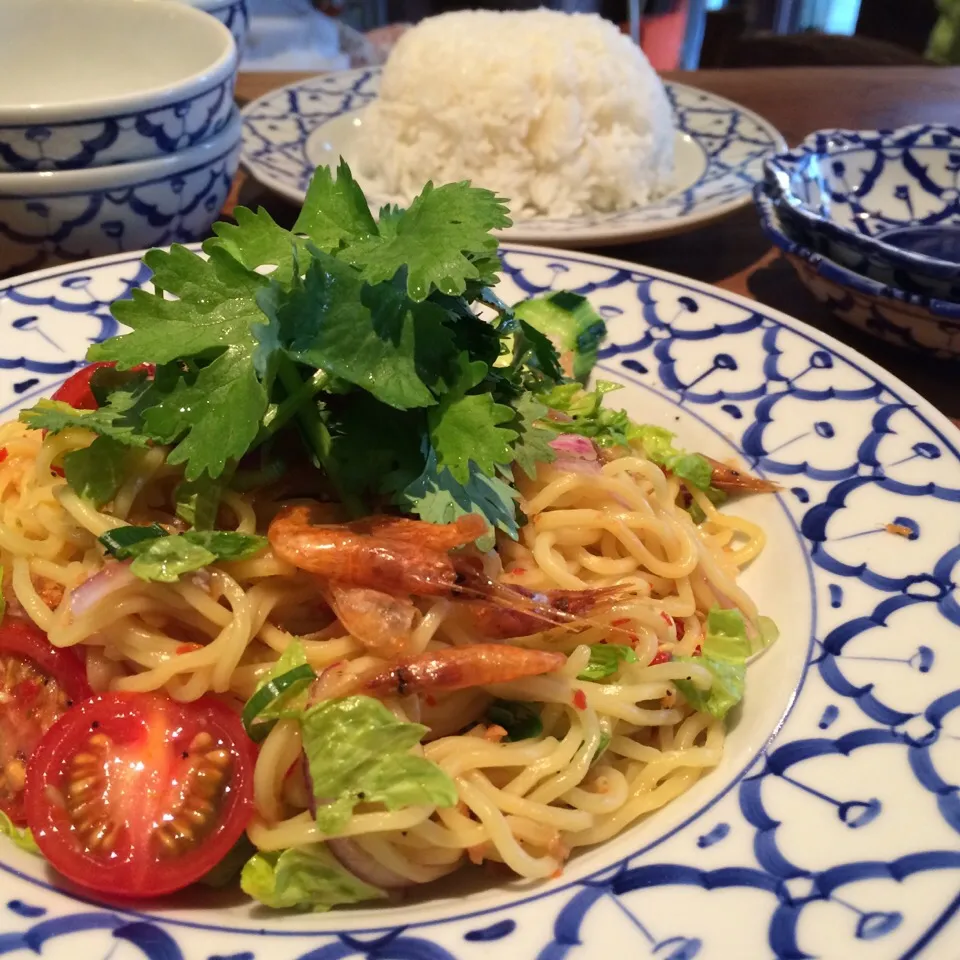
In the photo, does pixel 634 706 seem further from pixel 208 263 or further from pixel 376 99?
pixel 376 99

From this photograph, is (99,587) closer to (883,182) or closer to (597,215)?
(597,215)

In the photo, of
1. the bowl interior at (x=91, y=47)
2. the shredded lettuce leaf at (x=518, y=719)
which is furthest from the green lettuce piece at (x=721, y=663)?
the bowl interior at (x=91, y=47)

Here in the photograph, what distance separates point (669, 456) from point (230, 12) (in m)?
3.78

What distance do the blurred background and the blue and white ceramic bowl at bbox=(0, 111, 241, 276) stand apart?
5012mm

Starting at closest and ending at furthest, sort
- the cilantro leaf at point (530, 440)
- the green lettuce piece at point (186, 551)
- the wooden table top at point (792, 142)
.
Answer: the green lettuce piece at point (186, 551) < the cilantro leaf at point (530, 440) < the wooden table top at point (792, 142)

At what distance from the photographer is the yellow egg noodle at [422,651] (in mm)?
1896

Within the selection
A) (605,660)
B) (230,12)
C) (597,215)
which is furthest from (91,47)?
(605,660)

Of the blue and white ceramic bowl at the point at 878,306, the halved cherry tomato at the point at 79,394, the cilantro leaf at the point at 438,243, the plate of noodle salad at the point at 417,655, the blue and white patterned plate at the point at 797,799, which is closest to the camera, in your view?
the blue and white patterned plate at the point at 797,799

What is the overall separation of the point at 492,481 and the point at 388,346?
0.39 metres

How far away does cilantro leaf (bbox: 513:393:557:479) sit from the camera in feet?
7.56

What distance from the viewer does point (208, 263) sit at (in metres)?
2.14

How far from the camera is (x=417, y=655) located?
6.41ft

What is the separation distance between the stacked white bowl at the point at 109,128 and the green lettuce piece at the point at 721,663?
8.85ft

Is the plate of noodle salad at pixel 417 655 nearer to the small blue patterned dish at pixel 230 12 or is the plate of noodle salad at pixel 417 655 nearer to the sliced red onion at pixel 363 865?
the sliced red onion at pixel 363 865
